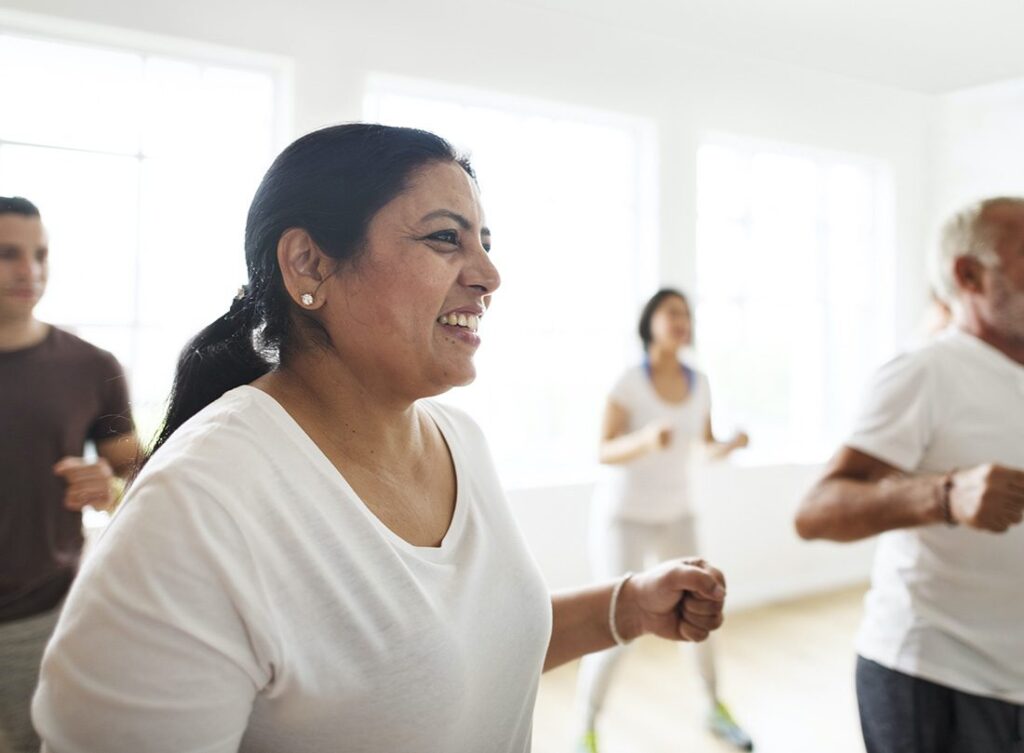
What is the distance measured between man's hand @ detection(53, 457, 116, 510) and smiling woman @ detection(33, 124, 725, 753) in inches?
36.2

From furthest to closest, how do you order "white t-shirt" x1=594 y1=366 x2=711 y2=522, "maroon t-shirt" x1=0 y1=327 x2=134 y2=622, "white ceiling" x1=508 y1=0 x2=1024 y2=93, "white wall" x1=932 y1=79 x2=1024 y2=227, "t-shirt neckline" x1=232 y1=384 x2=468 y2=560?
"white wall" x1=932 y1=79 x2=1024 y2=227, "white ceiling" x1=508 y1=0 x2=1024 y2=93, "white t-shirt" x1=594 y1=366 x2=711 y2=522, "maroon t-shirt" x1=0 y1=327 x2=134 y2=622, "t-shirt neckline" x1=232 y1=384 x2=468 y2=560

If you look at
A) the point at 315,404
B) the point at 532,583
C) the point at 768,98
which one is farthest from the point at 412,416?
the point at 768,98

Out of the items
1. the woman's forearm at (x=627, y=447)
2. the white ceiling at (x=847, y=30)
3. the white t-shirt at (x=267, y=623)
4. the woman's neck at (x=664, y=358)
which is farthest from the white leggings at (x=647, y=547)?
the white ceiling at (x=847, y=30)

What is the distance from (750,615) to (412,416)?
4033 millimetres

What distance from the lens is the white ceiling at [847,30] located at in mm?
4148

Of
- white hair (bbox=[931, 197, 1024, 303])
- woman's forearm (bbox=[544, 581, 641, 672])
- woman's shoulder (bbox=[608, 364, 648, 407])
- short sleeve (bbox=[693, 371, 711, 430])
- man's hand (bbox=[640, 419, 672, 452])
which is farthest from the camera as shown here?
short sleeve (bbox=[693, 371, 711, 430])

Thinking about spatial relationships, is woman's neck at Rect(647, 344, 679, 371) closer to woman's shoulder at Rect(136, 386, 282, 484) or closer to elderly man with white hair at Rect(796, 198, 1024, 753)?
elderly man with white hair at Rect(796, 198, 1024, 753)

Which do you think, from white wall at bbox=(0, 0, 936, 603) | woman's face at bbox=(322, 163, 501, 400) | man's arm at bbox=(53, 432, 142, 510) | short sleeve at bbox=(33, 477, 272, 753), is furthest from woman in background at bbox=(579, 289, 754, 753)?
short sleeve at bbox=(33, 477, 272, 753)

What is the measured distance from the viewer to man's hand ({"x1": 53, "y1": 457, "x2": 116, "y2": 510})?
6.06 feet

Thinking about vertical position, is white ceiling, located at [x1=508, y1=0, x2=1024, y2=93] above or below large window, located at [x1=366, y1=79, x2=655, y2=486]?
above

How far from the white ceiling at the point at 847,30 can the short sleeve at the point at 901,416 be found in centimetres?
310

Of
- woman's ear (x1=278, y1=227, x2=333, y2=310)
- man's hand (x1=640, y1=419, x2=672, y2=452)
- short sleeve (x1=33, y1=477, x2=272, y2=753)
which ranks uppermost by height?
woman's ear (x1=278, y1=227, x2=333, y2=310)

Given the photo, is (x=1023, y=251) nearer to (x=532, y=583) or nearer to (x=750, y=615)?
(x=532, y=583)

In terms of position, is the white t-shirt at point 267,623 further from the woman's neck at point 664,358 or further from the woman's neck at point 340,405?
the woman's neck at point 664,358
